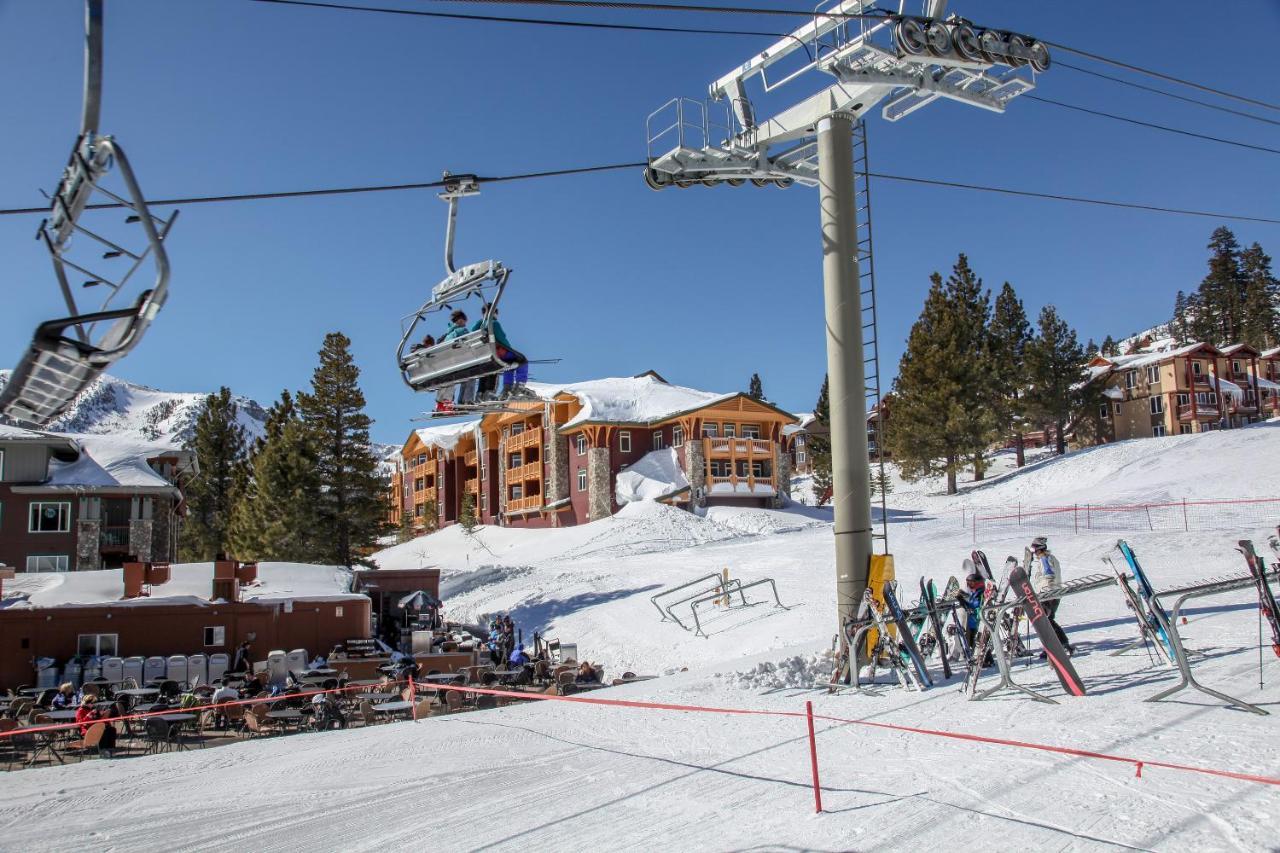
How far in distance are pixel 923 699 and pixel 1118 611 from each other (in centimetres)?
677

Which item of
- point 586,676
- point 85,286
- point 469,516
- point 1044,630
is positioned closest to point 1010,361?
point 469,516

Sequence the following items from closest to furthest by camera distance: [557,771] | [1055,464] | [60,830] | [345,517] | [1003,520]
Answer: [60,830] < [557,771] < [1003,520] < [345,517] < [1055,464]

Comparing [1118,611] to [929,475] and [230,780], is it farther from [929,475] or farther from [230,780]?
[929,475]

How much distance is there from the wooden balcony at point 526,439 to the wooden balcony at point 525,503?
337 cm

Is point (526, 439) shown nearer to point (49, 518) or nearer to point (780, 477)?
point (780, 477)

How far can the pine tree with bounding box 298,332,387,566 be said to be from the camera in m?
41.9

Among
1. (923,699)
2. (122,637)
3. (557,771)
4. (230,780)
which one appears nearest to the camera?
(557,771)

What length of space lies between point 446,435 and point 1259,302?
7920 cm

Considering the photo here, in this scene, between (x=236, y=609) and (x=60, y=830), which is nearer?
(x=60, y=830)

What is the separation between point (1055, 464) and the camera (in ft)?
→ 167

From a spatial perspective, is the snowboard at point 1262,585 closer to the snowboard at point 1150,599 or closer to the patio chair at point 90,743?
the snowboard at point 1150,599

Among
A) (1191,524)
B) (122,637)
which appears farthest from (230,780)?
(1191,524)

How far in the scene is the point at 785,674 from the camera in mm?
13211

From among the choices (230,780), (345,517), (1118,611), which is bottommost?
(230,780)
